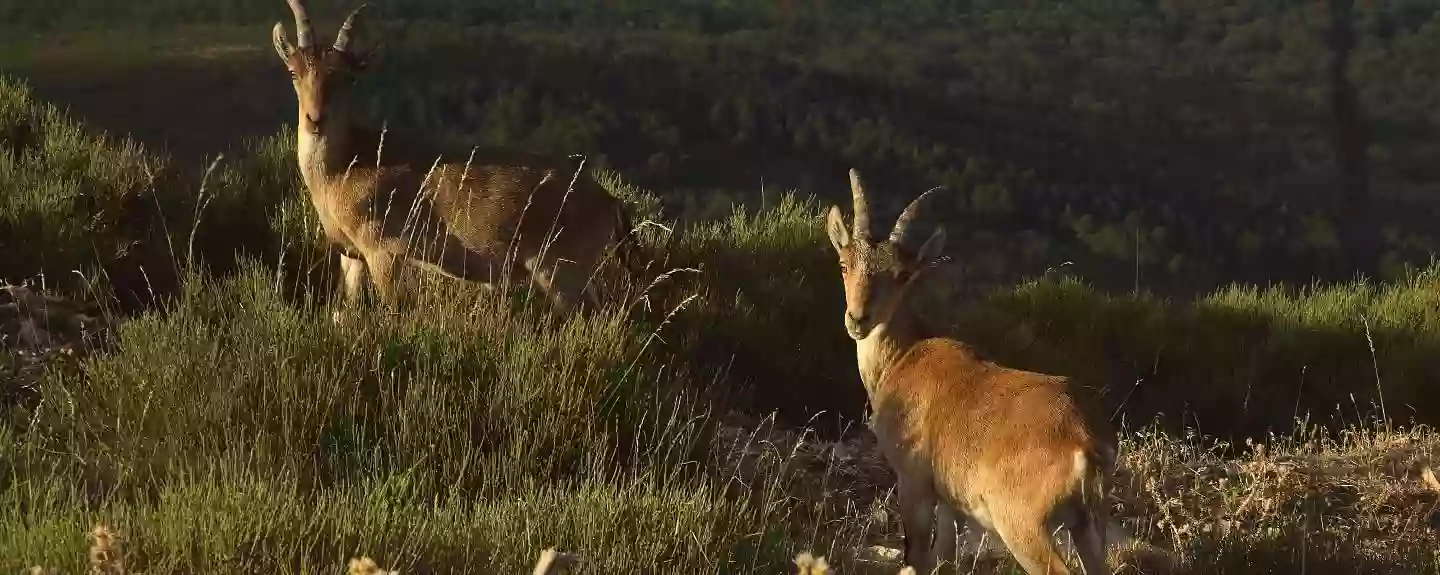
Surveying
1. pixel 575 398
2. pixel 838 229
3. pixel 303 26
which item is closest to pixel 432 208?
pixel 303 26

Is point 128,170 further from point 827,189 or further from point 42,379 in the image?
point 827,189

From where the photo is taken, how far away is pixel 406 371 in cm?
545

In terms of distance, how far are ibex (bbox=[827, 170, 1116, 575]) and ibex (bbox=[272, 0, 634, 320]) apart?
5.34ft

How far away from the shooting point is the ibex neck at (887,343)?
5.75 meters

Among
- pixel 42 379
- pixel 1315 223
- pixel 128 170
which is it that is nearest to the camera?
pixel 42 379

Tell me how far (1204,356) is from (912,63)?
39.5 m

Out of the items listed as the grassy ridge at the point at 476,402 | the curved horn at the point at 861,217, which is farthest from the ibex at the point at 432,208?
the curved horn at the point at 861,217

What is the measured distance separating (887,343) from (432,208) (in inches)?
97.4

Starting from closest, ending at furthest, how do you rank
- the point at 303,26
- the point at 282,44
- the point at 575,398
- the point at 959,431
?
1. the point at 959,431
2. the point at 575,398
3. the point at 303,26
4. the point at 282,44

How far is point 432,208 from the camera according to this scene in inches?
272

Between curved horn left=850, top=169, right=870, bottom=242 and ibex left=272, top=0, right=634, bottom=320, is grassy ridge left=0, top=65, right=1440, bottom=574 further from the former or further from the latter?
curved horn left=850, top=169, right=870, bottom=242

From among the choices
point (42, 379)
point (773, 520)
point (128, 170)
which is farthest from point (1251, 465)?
point (128, 170)

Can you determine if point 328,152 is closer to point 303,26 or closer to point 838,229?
point 303,26

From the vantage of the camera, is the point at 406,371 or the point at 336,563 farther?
the point at 406,371
